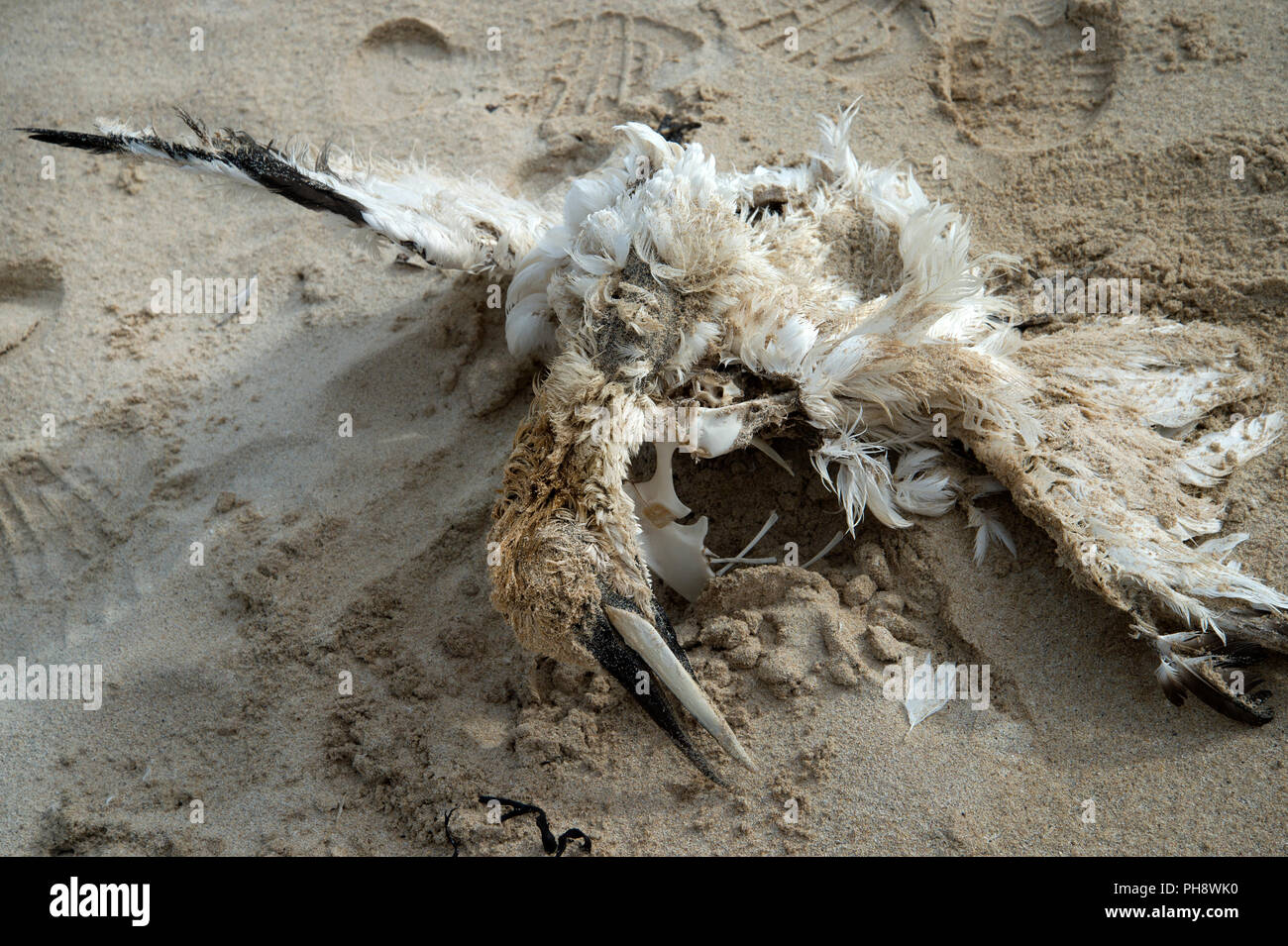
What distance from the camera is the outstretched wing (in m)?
2.47

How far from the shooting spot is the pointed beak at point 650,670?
2057mm

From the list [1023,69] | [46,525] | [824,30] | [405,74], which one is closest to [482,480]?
[46,525]

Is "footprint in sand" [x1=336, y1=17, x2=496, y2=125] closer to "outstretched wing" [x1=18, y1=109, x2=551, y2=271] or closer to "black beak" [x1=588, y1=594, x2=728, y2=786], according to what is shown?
"outstretched wing" [x1=18, y1=109, x2=551, y2=271]

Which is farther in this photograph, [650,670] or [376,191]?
[376,191]

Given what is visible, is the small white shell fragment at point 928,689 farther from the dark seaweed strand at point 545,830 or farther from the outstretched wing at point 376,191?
the outstretched wing at point 376,191

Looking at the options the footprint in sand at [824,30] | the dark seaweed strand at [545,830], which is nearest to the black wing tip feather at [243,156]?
the dark seaweed strand at [545,830]

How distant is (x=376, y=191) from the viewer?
9.19ft

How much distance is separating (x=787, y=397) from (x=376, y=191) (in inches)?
54.8

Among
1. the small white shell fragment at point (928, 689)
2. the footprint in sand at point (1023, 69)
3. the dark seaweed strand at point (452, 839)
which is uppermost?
the footprint in sand at point (1023, 69)

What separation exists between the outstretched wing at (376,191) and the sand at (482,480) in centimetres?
33

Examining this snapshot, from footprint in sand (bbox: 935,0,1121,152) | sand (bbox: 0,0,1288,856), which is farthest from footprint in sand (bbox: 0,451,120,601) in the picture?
footprint in sand (bbox: 935,0,1121,152)

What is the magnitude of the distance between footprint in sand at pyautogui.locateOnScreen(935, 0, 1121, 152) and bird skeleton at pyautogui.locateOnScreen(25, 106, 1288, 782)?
103 cm

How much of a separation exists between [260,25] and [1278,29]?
14.2 feet

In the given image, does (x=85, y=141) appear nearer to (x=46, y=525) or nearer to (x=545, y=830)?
(x=46, y=525)
